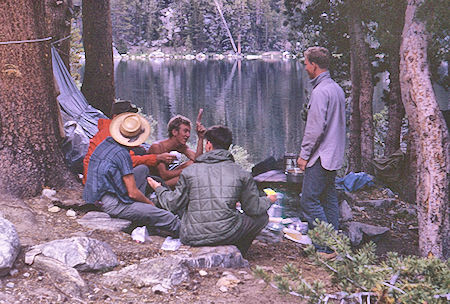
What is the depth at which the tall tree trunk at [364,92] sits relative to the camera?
9602 mm

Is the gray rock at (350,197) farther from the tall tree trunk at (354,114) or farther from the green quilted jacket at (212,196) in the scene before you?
the green quilted jacket at (212,196)

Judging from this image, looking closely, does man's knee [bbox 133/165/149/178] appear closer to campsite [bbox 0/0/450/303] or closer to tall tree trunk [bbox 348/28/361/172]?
campsite [bbox 0/0/450/303]

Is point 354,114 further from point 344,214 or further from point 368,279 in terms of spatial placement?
point 368,279

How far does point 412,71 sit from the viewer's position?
17.8 ft

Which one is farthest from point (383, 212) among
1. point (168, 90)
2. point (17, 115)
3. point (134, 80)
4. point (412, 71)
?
point (134, 80)

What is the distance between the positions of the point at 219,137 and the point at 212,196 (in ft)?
1.39

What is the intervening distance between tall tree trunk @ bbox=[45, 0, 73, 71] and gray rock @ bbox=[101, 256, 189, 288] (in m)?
4.79

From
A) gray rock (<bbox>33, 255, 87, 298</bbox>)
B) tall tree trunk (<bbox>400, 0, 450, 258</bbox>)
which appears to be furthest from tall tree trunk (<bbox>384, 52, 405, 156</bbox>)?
gray rock (<bbox>33, 255, 87, 298</bbox>)

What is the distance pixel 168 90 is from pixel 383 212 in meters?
39.3

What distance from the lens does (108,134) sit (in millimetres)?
5238

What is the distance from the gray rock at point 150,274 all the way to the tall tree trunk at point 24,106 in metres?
1.74

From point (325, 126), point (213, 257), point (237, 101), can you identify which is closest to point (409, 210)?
point (325, 126)

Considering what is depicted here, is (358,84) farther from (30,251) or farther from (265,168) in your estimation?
(30,251)

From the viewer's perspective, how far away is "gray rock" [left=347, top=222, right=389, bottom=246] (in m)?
6.21
